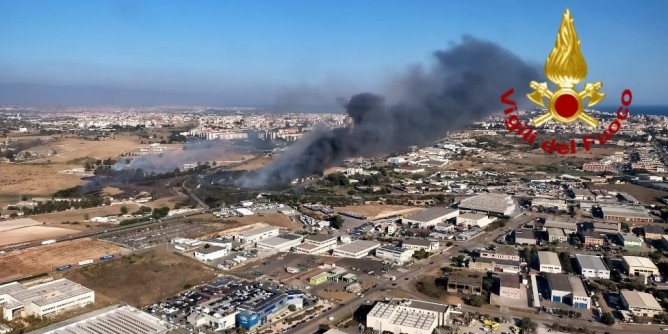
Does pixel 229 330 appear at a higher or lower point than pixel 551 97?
lower

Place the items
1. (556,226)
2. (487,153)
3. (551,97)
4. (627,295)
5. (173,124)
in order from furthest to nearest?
(173,124), (487,153), (556,226), (627,295), (551,97)

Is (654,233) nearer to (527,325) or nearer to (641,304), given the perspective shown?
(641,304)

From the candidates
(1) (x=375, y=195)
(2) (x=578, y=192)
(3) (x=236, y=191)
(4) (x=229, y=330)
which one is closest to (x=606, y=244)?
(2) (x=578, y=192)

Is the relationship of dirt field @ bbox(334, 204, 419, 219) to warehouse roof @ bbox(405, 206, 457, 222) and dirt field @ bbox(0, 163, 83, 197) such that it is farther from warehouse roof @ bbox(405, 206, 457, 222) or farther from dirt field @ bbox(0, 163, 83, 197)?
dirt field @ bbox(0, 163, 83, 197)

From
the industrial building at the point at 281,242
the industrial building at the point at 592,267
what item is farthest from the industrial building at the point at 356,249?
the industrial building at the point at 592,267

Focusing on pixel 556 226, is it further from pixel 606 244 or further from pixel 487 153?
pixel 487 153

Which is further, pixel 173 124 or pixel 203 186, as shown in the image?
pixel 173 124

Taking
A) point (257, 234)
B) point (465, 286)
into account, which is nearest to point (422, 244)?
point (465, 286)

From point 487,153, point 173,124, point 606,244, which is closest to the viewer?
point 606,244
